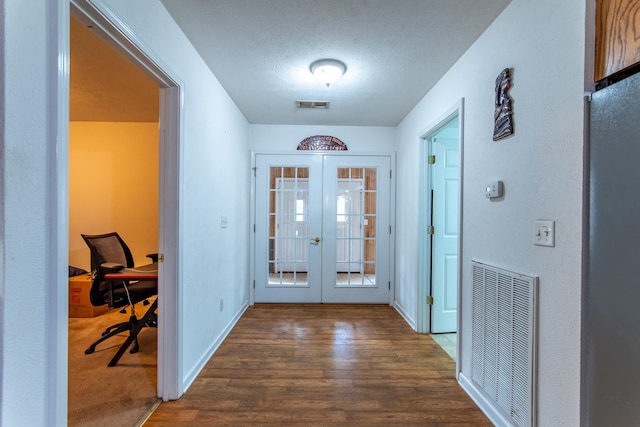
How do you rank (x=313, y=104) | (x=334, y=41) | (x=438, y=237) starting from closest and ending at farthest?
(x=334, y=41), (x=438, y=237), (x=313, y=104)

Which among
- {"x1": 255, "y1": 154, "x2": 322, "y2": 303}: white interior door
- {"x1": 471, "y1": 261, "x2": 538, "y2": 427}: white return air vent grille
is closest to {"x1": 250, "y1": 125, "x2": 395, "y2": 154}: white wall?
{"x1": 255, "y1": 154, "x2": 322, "y2": 303}: white interior door

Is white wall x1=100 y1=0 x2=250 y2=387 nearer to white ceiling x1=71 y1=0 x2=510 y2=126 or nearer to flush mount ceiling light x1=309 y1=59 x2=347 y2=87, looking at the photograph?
white ceiling x1=71 y1=0 x2=510 y2=126

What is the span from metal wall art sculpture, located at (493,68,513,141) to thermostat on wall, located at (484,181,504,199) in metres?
0.27

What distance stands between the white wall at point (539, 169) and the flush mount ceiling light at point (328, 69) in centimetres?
92

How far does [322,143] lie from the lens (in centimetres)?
364

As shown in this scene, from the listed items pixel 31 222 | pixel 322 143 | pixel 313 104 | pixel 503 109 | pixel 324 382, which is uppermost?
pixel 313 104

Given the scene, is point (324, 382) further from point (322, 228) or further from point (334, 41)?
point (334, 41)

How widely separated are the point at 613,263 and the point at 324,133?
3142 millimetres

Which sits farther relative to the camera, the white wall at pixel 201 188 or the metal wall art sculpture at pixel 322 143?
the metal wall art sculpture at pixel 322 143

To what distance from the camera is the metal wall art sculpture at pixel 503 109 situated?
4.96 feet

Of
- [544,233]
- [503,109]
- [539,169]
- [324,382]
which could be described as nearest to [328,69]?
[503,109]

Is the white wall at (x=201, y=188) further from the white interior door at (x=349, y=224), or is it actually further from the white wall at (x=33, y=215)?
the white interior door at (x=349, y=224)

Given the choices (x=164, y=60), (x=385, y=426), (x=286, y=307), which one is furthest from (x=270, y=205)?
(x=385, y=426)

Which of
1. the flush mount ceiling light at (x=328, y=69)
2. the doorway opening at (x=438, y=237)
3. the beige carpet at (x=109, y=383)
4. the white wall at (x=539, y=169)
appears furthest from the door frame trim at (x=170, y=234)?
the doorway opening at (x=438, y=237)
